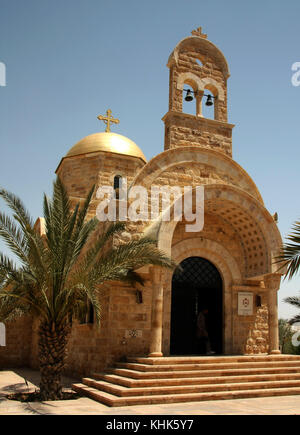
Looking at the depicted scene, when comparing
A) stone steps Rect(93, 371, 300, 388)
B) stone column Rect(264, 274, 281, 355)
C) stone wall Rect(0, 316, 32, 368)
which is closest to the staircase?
stone steps Rect(93, 371, 300, 388)

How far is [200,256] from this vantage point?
12438 millimetres

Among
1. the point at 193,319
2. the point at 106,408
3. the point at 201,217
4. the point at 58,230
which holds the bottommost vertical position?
the point at 106,408

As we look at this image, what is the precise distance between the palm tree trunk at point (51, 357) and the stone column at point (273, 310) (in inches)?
216

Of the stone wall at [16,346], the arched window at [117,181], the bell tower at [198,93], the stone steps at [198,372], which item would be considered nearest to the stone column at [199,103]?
the bell tower at [198,93]

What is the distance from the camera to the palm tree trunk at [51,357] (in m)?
8.72

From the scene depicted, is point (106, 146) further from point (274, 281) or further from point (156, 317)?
point (156, 317)

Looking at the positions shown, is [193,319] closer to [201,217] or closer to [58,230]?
[201,217]

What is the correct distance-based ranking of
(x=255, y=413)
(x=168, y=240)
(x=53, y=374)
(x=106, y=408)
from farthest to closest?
(x=168, y=240), (x=53, y=374), (x=106, y=408), (x=255, y=413)

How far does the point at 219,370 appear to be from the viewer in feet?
31.0

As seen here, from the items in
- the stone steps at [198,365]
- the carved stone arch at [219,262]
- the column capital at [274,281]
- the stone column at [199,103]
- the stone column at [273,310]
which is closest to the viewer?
the stone steps at [198,365]

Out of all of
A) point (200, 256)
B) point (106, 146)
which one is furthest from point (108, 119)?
point (200, 256)

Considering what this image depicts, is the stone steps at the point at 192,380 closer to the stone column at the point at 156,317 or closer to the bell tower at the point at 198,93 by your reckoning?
the stone column at the point at 156,317
